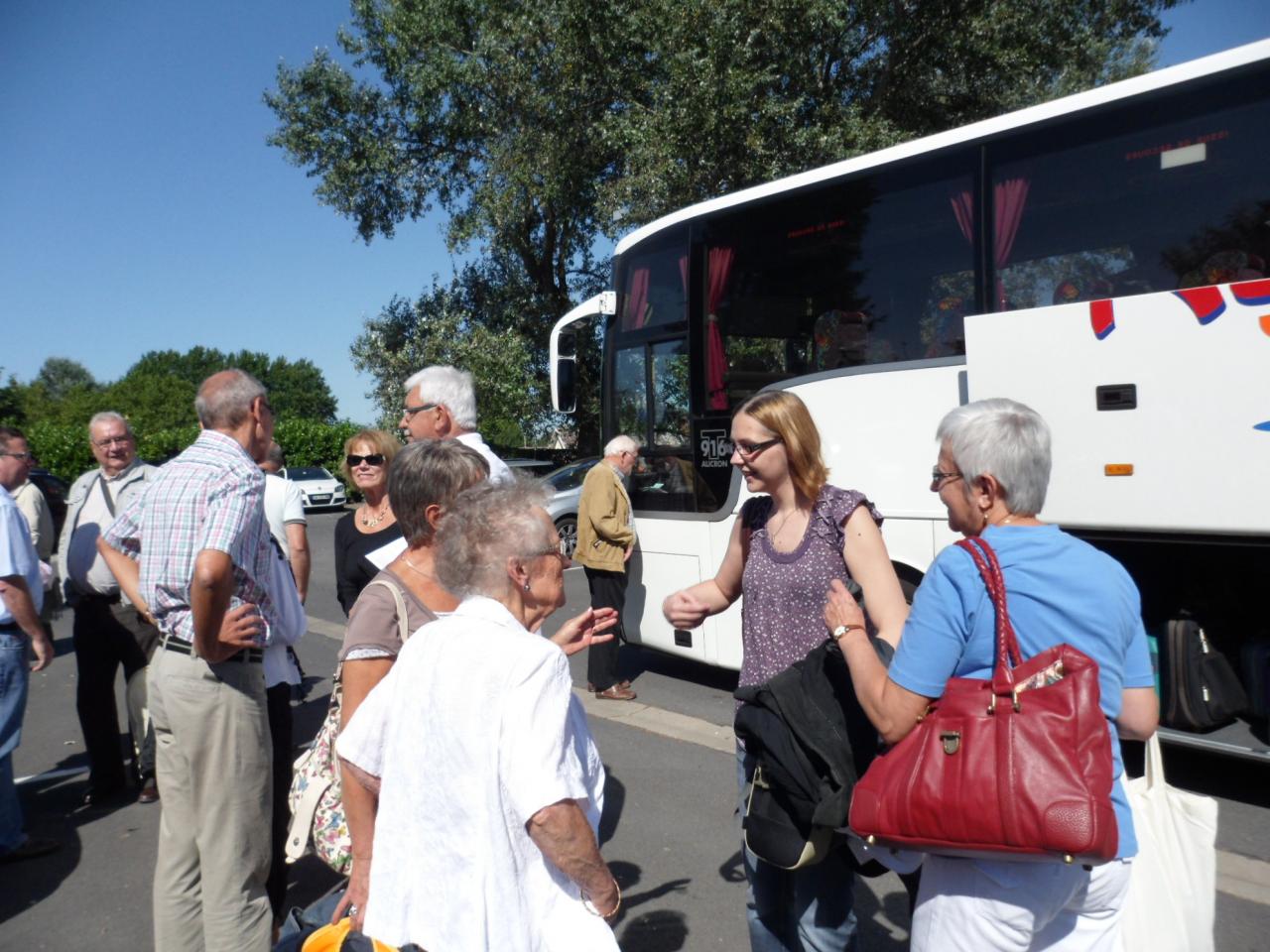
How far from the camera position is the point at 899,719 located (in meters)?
1.92

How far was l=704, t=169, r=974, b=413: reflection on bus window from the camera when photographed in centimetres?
559

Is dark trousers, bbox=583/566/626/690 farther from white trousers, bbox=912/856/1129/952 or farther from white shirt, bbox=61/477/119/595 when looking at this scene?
white trousers, bbox=912/856/1129/952

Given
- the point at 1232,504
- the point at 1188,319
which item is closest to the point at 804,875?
the point at 1232,504

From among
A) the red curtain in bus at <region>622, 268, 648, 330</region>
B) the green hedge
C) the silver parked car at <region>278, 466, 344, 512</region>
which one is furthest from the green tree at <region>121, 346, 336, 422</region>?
the red curtain in bus at <region>622, 268, 648, 330</region>

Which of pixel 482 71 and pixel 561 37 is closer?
pixel 561 37

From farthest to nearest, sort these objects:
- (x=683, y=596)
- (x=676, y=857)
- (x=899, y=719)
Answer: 1. (x=676, y=857)
2. (x=683, y=596)
3. (x=899, y=719)

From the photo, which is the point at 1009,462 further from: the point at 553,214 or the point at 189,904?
the point at 553,214

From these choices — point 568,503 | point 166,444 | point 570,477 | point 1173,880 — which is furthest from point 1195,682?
point 166,444

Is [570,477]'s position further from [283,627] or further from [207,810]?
[207,810]

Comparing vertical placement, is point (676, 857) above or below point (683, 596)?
below

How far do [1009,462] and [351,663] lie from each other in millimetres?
1569

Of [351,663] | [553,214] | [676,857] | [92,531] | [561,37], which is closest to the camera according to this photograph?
[351,663]

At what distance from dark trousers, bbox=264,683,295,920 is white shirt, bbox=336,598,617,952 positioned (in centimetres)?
182

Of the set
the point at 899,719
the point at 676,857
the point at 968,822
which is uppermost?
the point at 899,719
